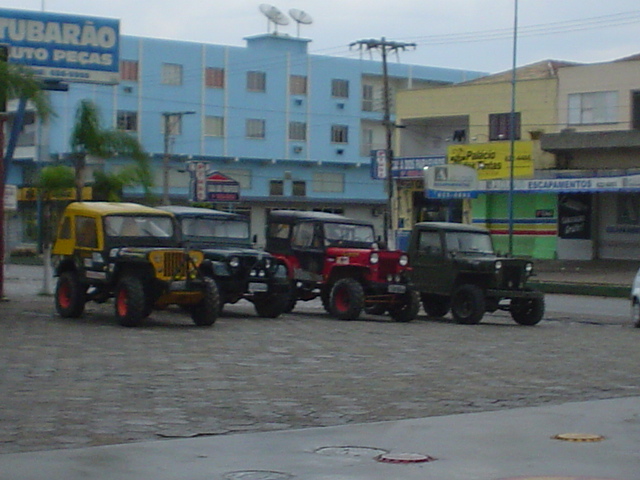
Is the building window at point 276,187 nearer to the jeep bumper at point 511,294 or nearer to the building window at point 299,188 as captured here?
the building window at point 299,188

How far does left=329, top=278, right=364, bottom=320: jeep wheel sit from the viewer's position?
23.0 meters

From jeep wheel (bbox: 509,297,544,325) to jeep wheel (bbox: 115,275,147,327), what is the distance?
7918mm

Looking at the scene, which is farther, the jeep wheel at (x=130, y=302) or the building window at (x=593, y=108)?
the building window at (x=593, y=108)

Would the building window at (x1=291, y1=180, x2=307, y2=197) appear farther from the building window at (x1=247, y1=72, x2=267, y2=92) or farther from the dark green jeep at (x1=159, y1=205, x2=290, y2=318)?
the dark green jeep at (x1=159, y1=205, x2=290, y2=318)

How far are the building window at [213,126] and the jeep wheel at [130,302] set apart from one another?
50.8 metres

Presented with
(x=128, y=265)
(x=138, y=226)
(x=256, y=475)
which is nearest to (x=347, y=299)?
(x=138, y=226)

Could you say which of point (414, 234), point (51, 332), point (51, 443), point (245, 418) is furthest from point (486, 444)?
point (414, 234)

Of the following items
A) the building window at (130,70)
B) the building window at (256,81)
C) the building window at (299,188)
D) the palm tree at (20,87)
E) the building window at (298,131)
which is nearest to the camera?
the palm tree at (20,87)

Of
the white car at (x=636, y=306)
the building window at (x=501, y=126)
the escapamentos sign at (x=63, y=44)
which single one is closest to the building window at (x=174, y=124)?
the building window at (x=501, y=126)

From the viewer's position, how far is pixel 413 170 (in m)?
56.4

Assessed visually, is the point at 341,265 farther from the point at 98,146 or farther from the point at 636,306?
the point at 98,146

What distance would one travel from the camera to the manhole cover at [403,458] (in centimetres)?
880

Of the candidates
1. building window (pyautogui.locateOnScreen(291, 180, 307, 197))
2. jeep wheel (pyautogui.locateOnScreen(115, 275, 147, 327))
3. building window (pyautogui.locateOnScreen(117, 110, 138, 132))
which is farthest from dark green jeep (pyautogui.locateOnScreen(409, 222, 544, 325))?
building window (pyautogui.locateOnScreen(291, 180, 307, 197))

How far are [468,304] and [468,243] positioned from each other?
1.60 metres
